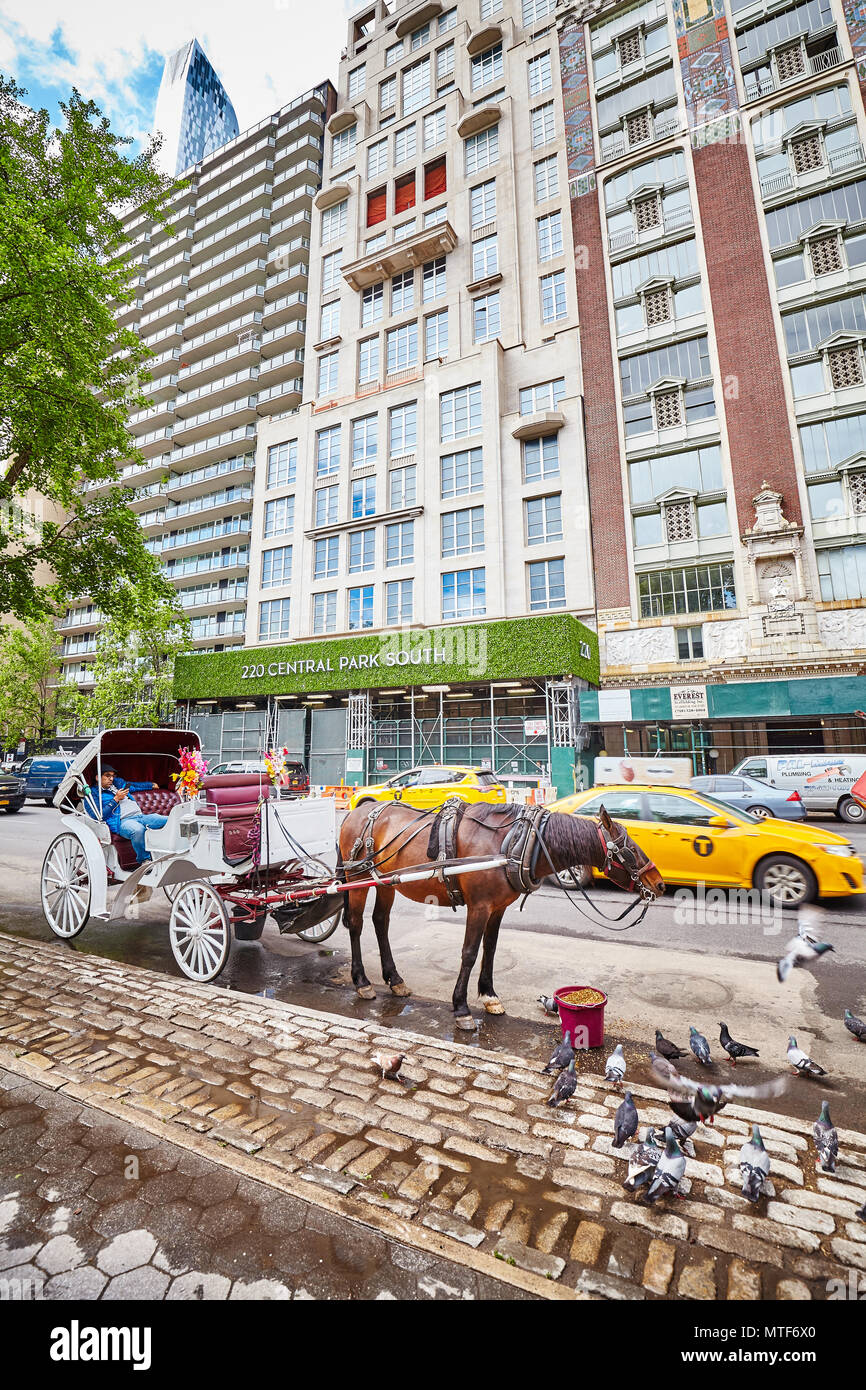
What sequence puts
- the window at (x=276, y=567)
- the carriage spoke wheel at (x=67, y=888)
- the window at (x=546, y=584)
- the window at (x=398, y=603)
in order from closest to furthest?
the carriage spoke wheel at (x=67, y=888) → the window at (x=546, y=584) → the window at (x=398, y=603) → the window at (x=276, y=567)

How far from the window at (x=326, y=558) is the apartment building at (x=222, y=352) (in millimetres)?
8139

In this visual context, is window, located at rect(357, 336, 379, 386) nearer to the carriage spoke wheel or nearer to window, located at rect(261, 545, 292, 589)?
window, located at rect(261, 545, 292, 589)

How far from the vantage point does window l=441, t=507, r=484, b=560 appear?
89.9ft

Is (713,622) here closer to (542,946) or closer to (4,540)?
(542,946)

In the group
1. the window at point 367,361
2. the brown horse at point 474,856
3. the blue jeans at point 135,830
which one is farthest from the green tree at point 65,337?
the window at point 367,361

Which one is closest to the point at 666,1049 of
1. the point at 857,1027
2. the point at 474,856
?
the point at 857,1027

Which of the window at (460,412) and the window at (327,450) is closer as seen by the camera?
the window at (460,412)

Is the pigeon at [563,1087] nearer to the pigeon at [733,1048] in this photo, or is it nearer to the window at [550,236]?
the pigeon at [733,1048]

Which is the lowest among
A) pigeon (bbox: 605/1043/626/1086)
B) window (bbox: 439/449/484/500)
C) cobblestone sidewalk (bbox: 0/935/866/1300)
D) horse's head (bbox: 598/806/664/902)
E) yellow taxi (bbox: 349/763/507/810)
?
cobblestone sidewalk (bbox: 0/935/866/1300)

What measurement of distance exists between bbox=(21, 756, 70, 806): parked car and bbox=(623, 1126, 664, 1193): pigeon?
2854cm

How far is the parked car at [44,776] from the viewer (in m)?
25.7

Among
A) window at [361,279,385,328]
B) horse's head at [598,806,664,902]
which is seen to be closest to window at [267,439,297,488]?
window at [361,279,385,328]

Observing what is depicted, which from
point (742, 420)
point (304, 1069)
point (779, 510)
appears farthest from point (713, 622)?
point (304, 1069)

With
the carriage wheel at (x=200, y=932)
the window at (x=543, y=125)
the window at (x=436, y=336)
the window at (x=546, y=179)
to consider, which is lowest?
the carriage wheel at (x=200, y=932)
